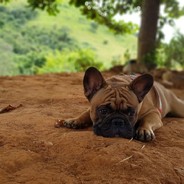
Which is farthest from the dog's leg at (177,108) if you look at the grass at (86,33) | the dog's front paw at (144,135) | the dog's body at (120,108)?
the grass at (86,33)

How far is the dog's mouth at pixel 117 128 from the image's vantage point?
12.7 ft

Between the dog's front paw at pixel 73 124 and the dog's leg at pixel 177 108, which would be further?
the dog's leg at pixel 177 108

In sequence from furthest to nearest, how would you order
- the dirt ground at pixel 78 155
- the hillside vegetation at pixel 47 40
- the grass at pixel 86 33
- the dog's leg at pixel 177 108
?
1. the grass at pixel 86 33
2. the hillside vegetation at pixel 47 40
3. the dog's leg at pixel 177 108
4. the dirt ground at pixel 78 155

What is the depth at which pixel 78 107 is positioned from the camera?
A: 571 cm

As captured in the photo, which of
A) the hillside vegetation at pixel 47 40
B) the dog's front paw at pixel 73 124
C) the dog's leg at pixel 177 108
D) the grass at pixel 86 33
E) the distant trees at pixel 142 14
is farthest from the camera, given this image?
the grass at pixel 86 33

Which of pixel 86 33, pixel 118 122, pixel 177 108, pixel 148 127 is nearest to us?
pixel 118 122

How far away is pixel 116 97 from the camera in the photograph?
13.2ft

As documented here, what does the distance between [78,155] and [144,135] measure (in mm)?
824

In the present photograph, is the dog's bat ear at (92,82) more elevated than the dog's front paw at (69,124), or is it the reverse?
the dog's bat ear at (92,82)

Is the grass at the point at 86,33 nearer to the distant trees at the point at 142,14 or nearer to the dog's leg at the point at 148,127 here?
the distant trees at the point at 142,14

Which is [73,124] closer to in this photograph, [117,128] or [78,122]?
[78,122]

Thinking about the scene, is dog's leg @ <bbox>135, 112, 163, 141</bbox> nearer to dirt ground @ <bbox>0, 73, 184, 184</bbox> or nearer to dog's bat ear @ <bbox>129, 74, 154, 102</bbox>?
dirt ground @ <bbox>0, 73, 184, 184</bbox>

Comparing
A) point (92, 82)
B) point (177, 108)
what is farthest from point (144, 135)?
point (177, 108)

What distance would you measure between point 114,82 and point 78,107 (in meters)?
1.35
